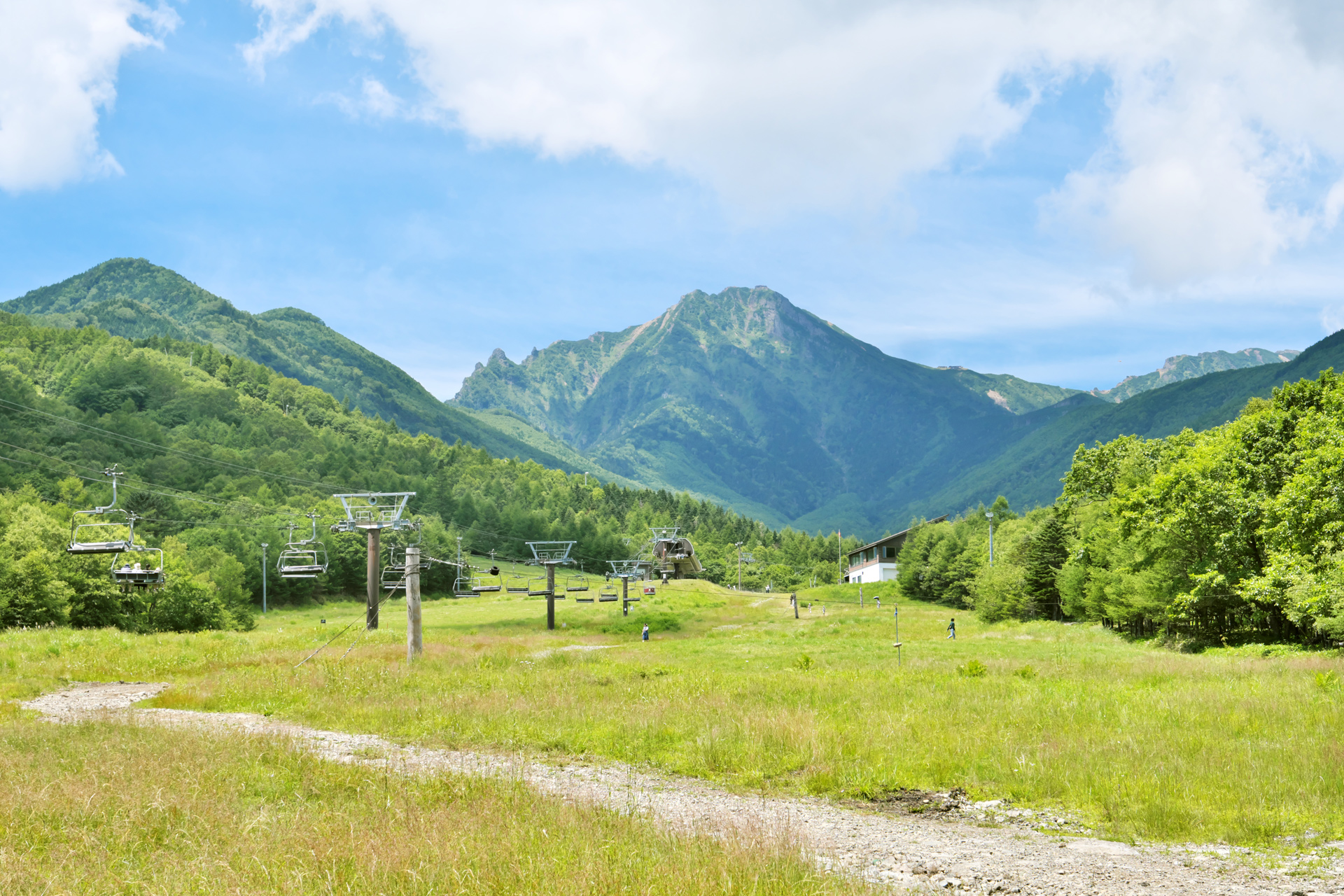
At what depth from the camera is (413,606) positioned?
37531 millimetres

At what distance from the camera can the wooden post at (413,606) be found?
120 feet

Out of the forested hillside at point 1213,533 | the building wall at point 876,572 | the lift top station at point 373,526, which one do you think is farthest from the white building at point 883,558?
the lift top station at point 373,526

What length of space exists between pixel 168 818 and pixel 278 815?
148 centimetres

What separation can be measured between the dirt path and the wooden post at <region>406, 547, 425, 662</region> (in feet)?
58.7

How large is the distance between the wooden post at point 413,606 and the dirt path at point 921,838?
17892mm

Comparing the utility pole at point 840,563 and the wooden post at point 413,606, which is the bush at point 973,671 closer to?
the wooden post at point 413,606

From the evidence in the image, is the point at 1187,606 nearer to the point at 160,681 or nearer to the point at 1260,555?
the point at 1260,555

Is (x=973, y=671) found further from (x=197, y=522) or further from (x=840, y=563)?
(x=840, y=563)

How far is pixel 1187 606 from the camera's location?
147ft

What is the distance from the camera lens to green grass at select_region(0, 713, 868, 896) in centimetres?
866

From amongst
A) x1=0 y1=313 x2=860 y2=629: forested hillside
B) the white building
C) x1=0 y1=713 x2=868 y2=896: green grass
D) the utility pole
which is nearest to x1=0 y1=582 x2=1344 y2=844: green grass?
x1=0 y1=713 x2=868 y2=896: green grass

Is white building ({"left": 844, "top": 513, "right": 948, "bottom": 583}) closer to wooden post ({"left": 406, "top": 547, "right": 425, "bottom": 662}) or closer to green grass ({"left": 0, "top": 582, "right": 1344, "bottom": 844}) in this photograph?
green grass ({"left": 0, "top": 582, "right": 1344, "bottom": 844})

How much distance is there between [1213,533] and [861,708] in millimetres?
31343

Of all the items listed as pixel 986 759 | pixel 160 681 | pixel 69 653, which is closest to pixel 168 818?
pixel 986 759
